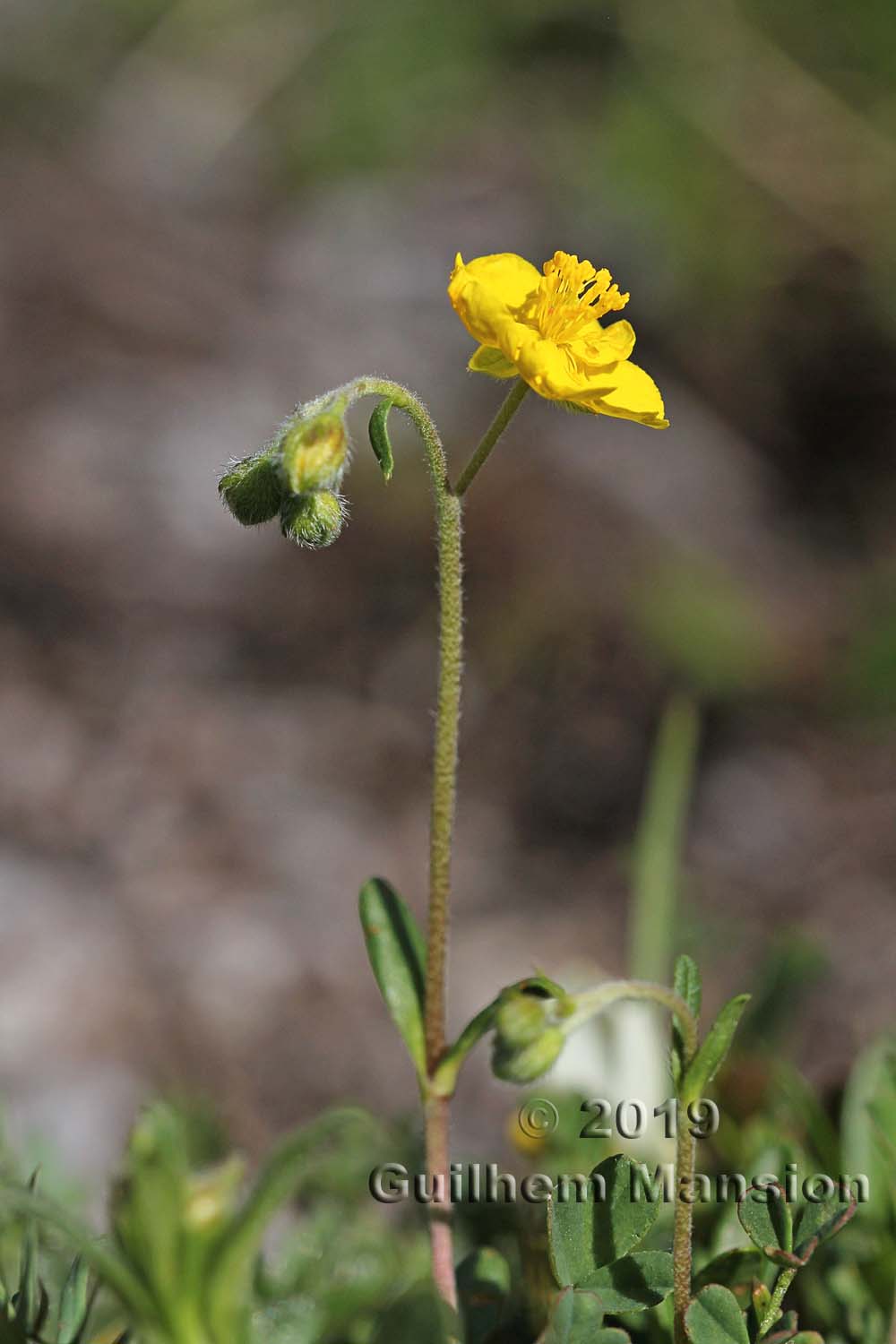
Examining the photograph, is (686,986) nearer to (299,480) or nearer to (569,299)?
(299,480)

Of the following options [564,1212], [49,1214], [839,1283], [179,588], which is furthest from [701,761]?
[49,1214]

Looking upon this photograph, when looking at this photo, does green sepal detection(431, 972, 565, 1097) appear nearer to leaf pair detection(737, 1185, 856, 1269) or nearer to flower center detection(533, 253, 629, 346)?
leaf pair detection(737, 1185, 856, 1269)

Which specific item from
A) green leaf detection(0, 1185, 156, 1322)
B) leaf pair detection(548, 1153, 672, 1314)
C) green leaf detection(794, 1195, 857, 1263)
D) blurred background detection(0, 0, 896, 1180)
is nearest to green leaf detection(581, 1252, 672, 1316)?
leaf pair detection(548, 1153, 672, 1314)

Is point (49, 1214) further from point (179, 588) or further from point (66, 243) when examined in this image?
point (66, 243)

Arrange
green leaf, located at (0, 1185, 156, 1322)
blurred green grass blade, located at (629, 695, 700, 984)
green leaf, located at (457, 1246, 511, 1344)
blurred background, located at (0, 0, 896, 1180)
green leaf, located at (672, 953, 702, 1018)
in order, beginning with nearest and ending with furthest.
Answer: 1. green leaf, located at (0, 1185, 156, 1322)
2. green leaf, located at (672, 953, 702, 1018)
3. green leaf, located at (457, 1246, 511, 1344)
4. blurred green grass blade, located at (629, 695, 700, 984)
5. blurred background, located at (0, 0, 896, 1180)

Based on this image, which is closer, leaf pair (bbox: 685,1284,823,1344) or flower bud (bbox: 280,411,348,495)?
leaf pair (bbox: 685,1284,823,1344)
